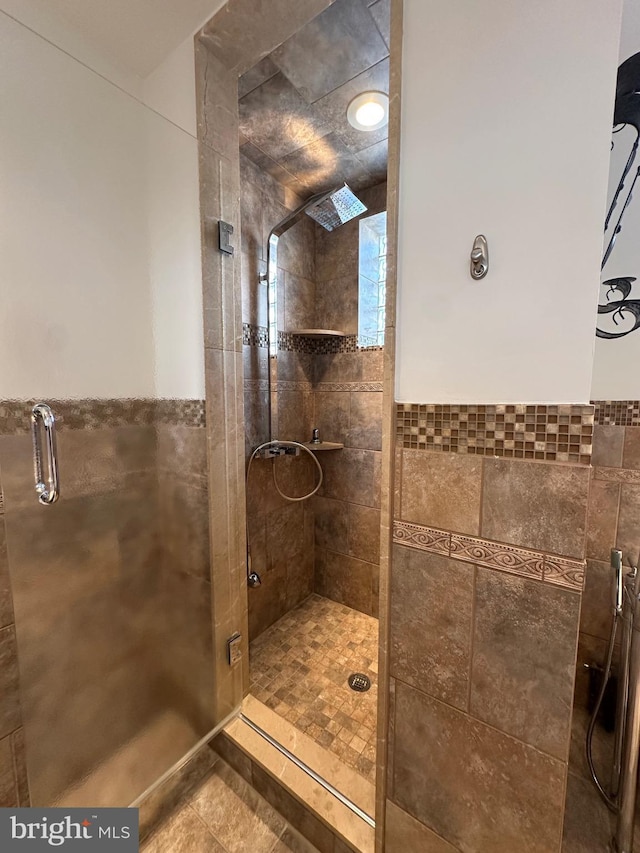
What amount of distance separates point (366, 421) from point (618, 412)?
42.4 inches

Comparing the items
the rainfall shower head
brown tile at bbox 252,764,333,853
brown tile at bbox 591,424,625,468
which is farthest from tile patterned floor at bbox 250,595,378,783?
the rainfall shower head

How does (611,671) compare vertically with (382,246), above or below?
below

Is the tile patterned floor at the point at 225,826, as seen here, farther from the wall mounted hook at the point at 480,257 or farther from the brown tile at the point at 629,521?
the wall mounted hook at the point at 480,257

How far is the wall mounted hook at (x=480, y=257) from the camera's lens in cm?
64

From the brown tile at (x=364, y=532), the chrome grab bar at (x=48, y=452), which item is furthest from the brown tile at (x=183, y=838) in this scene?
the brown tile at (x=364, y=532)

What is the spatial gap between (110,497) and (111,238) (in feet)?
2.47

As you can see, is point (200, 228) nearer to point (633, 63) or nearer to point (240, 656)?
point (633, 63)

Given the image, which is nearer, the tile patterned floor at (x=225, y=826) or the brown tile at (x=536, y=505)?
the brown tile at (x=536, y=505)

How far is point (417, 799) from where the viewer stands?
0.79 m

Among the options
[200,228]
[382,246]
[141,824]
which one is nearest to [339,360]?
[382,246]

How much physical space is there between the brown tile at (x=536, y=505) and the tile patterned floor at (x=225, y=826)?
117 centimetres

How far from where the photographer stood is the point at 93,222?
90 centimetres

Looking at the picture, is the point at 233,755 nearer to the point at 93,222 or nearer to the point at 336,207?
the point at 93,222

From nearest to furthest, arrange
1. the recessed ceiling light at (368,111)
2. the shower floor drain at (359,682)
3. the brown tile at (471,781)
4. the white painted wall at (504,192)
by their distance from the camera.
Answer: the white painted wall at (504,192), the brown tile at (471,781), the recessed ceiling light at (368,111), the shower floor drain at (359,682)
